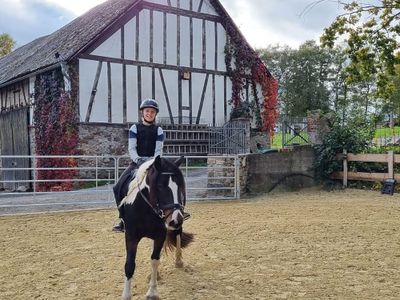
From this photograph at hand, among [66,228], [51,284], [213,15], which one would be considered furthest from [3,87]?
[51,284]

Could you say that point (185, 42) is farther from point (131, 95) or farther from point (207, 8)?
point (131, 95)

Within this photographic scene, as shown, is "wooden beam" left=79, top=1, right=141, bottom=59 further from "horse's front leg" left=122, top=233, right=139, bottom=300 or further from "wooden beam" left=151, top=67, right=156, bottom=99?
"horse's front leg" left=122, top=233, right=139, bottom=300

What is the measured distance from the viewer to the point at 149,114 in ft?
16.7

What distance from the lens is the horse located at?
406 centimetres

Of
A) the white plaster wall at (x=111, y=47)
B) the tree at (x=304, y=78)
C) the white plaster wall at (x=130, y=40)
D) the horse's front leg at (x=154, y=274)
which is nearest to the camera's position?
the horse's front leg at (x=154, y=274)

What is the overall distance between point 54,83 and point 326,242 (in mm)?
12205

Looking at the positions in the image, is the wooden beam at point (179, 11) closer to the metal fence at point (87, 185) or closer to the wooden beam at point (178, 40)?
the wooden beam at point (178, 40)

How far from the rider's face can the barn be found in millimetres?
10688

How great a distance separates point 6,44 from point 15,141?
98.7ft

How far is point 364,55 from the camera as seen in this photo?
16.5 meters

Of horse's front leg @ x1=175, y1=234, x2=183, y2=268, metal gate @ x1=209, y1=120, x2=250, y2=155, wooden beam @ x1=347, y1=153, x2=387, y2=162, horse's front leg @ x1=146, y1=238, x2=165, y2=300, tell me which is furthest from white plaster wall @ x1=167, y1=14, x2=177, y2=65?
horse's front leg @ x1=146, y1=238, x2=165, y2=300

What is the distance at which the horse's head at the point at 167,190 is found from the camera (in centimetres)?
400

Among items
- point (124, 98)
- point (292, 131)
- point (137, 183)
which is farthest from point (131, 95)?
point (137, 183)

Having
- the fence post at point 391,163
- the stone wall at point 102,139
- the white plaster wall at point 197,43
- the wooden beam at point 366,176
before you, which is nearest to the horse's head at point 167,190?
the fence post at point 391,163
